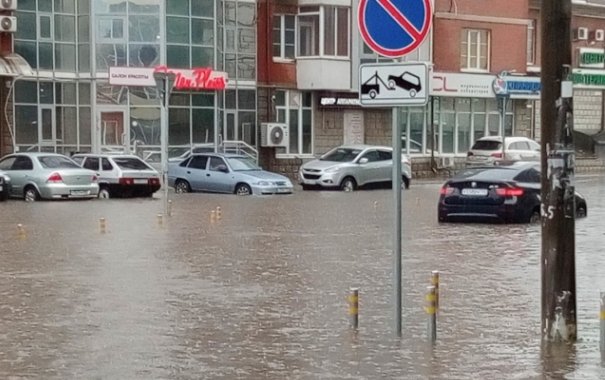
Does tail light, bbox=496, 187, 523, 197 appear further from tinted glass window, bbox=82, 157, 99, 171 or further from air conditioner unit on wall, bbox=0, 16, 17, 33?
air conditioner unit on wall, bbox=0, 16, 17, 33

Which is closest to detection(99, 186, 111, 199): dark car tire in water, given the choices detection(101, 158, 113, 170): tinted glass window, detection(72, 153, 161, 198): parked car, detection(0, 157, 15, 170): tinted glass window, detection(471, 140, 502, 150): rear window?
detection(72, 153, 161, 198): parked car

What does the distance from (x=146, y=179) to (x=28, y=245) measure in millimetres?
15113

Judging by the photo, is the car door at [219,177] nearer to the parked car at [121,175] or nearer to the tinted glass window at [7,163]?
the parked car at [121,175]

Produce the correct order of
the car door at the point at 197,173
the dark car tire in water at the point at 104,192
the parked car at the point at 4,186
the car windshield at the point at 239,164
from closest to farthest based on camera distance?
the parked car at the point at 4,186, the dark car tire in water at the point at 104,192, the car windshield at the point at 239,164, the car door at the point at 197,173

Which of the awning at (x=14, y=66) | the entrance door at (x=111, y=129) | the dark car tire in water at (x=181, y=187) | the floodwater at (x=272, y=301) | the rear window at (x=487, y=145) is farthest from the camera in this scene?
the rear window at (x=487, y=145)

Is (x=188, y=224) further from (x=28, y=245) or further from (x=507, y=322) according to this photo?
(x=507, y=322)

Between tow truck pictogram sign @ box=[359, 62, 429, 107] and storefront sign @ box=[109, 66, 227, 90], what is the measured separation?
2947cm

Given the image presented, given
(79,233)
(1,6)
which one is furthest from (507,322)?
(1,6)

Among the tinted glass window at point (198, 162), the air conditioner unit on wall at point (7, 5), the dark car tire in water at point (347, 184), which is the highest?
the air conditioner unit on wall at point (7, 5)

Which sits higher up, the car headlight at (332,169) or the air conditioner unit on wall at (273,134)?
the air conditioner unit on wall at (273,134)

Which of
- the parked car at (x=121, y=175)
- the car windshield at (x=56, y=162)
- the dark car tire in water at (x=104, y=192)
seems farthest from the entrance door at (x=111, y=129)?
the car windshield at (x=56, y=162)

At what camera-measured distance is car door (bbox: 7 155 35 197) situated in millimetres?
32656

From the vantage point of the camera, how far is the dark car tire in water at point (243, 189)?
3575 cm

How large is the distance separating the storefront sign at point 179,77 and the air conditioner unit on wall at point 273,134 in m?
2.34
